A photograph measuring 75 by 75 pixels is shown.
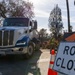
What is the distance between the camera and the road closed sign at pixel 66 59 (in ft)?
12.6

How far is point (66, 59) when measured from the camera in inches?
156

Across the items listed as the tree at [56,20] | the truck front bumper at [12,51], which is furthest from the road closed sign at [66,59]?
the tree at [56,20]

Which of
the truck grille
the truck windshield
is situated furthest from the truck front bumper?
the truck windshield

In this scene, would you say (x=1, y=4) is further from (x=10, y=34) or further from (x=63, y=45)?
(x=63, y=45)

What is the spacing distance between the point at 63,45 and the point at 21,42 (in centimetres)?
663

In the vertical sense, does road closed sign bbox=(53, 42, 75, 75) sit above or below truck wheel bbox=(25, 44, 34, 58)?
above

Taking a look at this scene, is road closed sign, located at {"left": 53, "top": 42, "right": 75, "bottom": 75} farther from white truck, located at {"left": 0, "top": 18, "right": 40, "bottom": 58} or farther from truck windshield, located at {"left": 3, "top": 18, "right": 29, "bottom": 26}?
truck windshield, located at {"left": 3, "top": 18, "right": 29, "bottom": 26}

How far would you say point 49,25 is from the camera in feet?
197

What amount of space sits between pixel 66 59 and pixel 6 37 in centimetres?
695

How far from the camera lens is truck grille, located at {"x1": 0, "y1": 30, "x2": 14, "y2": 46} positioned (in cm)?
1062

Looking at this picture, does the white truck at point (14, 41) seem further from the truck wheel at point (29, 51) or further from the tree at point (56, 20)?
the tree at point (56, 20)

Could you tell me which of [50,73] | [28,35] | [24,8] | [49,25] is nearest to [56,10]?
[49,25]

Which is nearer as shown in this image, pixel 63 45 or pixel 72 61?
pixel 72 61

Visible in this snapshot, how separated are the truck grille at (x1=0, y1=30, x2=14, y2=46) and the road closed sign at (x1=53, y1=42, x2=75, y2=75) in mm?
6633
